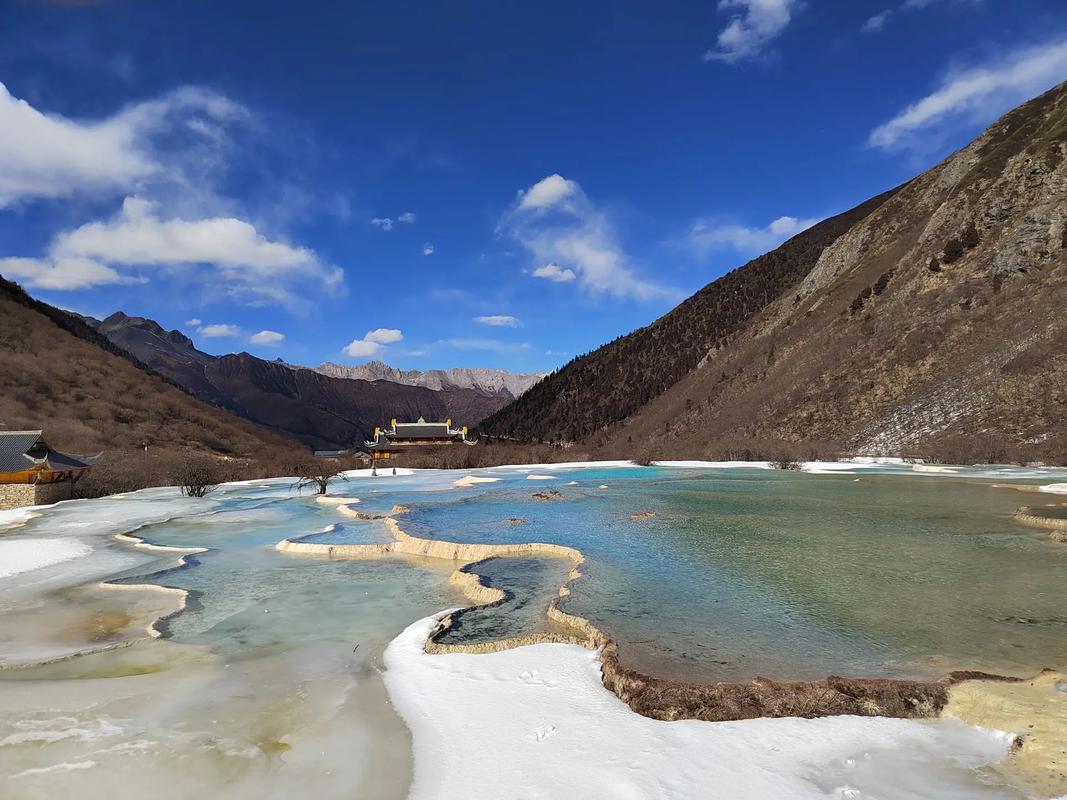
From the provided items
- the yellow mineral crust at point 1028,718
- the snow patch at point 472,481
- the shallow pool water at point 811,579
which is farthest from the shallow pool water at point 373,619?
the snow patch at point 472,481

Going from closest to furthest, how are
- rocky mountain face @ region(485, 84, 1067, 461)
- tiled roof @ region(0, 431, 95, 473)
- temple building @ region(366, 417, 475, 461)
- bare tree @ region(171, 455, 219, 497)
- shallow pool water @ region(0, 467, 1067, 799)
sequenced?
1. shallow pool water @ region(0, 467, 1067, 799)
2. tiled roof @ region(0, 431, 95, 473)
3. bare tree @ region(171, 455, 219, 497)
4. rocky mountain face @ region(485, 84, 1067, 461)
5. temple building @ region(366, 417, 475, 461)

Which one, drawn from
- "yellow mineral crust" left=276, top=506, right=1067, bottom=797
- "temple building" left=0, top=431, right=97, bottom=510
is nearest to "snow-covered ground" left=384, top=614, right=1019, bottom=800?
"yellow mineral crust" left=276, top=506, right=1067, bottom=797

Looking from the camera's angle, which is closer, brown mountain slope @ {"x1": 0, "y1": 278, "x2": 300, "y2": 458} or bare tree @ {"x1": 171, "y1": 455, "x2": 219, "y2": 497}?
bare tree @ {"x1": 171, "y1": 455, "x2": 219, "y2": 497}

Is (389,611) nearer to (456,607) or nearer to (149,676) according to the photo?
(456,607)

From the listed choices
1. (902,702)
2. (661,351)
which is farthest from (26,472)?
(661,351)

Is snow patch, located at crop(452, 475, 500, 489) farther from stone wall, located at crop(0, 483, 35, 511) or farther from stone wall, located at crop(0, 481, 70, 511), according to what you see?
stone wall, located at crop(0, 483, 35, 511)

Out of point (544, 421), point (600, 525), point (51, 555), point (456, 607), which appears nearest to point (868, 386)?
point (600, 525)

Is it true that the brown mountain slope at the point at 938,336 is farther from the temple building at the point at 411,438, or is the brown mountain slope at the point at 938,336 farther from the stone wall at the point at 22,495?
the stone wall at the point at 22,495
